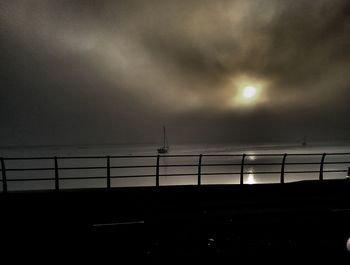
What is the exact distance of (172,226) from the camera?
4.34 meters

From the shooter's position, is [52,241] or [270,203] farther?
[270,203]

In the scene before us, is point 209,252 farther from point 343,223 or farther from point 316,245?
point 343,223

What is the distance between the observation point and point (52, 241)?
409 cm

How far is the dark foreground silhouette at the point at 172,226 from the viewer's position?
11.6 feet

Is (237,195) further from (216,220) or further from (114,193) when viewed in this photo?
(114,193)

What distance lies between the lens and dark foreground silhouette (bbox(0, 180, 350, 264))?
3545 millimetres

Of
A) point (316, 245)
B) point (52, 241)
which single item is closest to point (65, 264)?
point (52, 241)

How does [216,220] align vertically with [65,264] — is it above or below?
above

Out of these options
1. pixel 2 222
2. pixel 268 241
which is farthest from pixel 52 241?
pixel 268 241

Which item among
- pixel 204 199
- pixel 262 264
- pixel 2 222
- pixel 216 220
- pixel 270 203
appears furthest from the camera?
pixel 204 199

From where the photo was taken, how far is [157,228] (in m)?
4.25

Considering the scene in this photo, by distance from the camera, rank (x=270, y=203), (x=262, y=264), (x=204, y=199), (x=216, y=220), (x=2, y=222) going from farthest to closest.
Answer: (x=204, y=199)
(x=270, y=203)
(x=2, y=222)
(x=216, y=220)
(x=262, y=264)

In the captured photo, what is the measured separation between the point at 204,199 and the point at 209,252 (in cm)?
285

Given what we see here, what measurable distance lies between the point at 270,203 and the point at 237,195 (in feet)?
3.47
